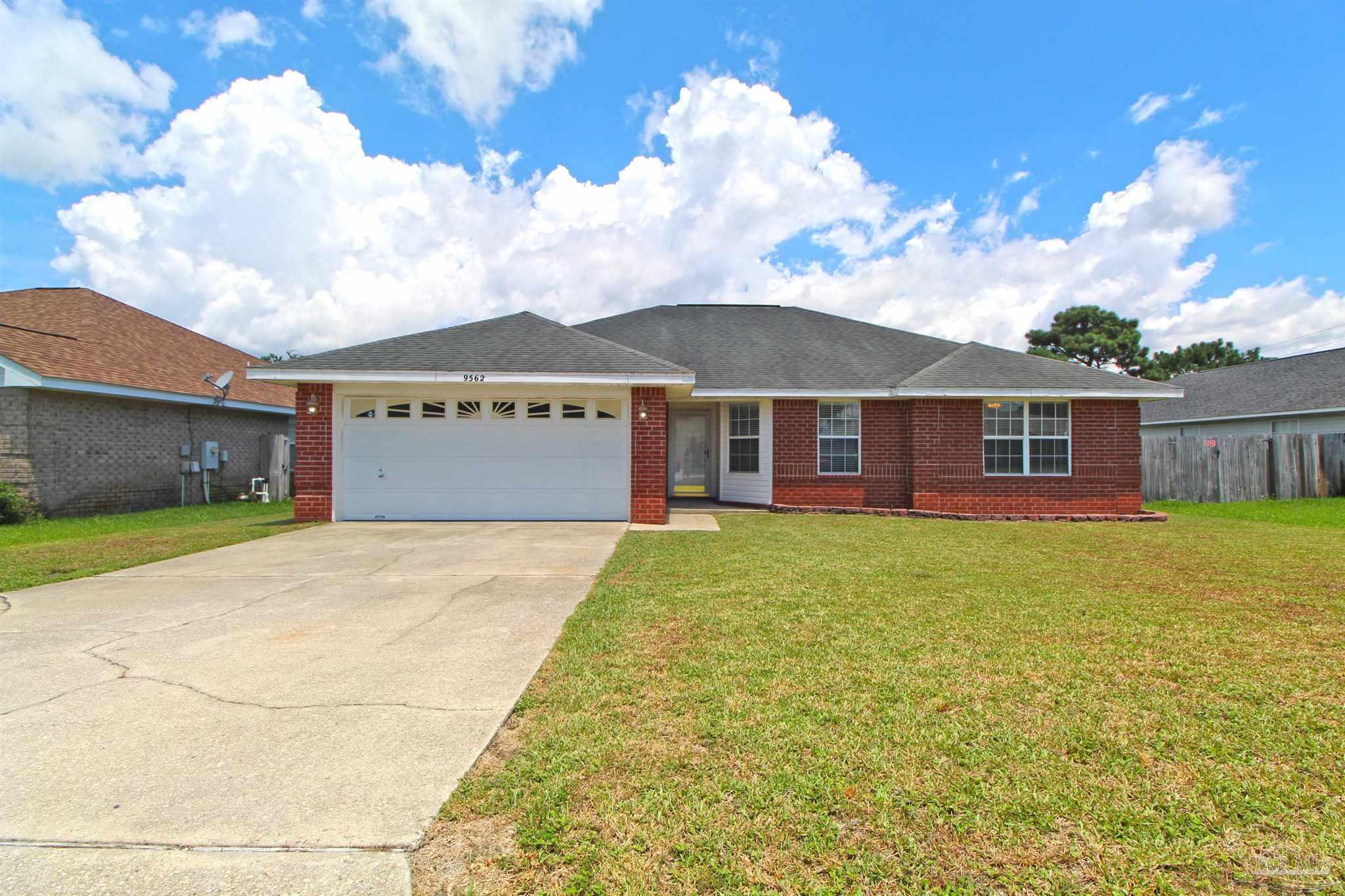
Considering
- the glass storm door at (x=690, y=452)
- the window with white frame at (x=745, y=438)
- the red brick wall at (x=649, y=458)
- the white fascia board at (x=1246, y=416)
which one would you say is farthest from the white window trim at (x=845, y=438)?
the white fascia board at (x=1246, y=416)

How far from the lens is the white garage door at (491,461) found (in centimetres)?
1216

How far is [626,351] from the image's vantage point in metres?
12.7

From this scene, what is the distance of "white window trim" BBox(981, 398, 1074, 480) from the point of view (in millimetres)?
14094

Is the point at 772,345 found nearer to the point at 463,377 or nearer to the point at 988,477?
the point at 988,477

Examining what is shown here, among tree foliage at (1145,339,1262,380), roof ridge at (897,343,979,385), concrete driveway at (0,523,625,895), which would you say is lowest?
concrete driveway at (0,523,625,895)

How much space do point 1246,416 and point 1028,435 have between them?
46.2 ft

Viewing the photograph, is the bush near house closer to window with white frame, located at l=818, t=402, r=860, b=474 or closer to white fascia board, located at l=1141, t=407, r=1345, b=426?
window with white frame, located at l=818, t=402, r=860, b=474

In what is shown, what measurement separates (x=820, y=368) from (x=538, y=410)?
6.78m

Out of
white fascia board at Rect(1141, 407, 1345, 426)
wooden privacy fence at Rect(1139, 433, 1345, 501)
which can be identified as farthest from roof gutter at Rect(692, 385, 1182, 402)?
white fascia board at Rect(1141, 407, 1345, 426)

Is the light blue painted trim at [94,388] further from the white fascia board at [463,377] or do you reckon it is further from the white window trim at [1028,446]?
the white window trim at [1028,446]

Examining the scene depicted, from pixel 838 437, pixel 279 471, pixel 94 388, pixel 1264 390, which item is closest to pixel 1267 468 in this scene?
pixel 1264 390

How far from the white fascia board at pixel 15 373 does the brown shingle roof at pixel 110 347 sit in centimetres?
9

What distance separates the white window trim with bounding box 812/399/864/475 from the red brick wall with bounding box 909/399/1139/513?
1.14 metres

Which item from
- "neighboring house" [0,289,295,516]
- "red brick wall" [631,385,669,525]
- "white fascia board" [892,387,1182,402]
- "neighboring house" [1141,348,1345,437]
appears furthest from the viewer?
"neighboring house" [1141,348,1345,437]
